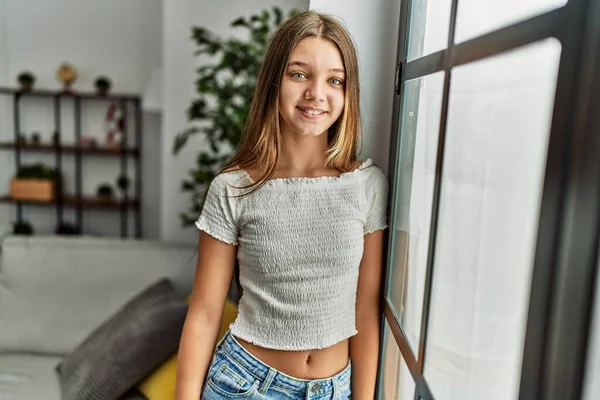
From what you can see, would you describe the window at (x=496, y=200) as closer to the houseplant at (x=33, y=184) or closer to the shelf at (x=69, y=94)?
the shelf at (x=69, y=94)

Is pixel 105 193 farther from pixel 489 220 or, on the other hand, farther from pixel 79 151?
pixel 489 220

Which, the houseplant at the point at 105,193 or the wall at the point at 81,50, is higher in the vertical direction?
the wall at the point at 81,50

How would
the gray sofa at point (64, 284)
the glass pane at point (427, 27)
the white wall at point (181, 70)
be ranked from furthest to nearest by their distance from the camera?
the white wall at point (181, 70) → the gray sofa at point (64, 284) → the glass pane at point (427, 27)

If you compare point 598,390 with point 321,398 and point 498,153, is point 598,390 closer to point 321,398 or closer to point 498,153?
point 498,153

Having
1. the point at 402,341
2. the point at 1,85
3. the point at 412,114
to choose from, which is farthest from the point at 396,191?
the point at 1,85

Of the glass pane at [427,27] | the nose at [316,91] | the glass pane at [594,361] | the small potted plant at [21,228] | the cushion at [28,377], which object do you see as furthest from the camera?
the small potted plant at [21,228]

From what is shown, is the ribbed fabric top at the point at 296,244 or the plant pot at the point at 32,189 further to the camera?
the plant pot at the point at 32,189

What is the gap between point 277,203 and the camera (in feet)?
2.91

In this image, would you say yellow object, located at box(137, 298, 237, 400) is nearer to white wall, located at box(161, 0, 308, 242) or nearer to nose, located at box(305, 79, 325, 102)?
nose, located at box(305, 79, 325, 102)

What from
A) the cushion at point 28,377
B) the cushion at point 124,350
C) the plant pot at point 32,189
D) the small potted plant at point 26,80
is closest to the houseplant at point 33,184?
the plant pot at point 32,189

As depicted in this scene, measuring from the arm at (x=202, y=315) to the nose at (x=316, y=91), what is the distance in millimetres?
306

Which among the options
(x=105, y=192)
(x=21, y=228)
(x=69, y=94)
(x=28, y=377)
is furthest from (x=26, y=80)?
(x=28, y=377)

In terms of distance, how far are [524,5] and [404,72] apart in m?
0.45

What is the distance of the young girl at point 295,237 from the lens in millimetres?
875
